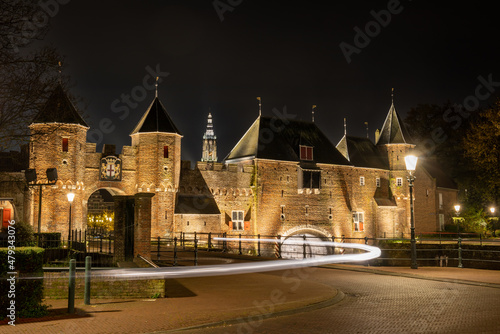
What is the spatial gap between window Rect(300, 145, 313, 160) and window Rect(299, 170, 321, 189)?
1.34 metres

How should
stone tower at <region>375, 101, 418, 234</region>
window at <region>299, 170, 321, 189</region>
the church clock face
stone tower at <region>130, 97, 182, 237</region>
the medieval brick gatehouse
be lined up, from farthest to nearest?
stone tower at <region>375, 101, 418, 234</region> < window at <region>299, 170, 321, 189</region> < stone tower at <region>130, 97, 182, 237</region> < the church clock face < the medieval brick gatehouse

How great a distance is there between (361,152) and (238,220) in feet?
53.8

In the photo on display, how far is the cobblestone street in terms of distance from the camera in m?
7.56

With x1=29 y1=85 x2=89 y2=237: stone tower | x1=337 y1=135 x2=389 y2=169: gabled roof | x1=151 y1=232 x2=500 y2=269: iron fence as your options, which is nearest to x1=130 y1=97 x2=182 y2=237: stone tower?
x1=151 y1=232 x2=500 y2=269: iron fence

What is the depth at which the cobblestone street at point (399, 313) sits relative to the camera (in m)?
7.56

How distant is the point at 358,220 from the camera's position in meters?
46.6

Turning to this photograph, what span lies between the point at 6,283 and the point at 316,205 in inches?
1479

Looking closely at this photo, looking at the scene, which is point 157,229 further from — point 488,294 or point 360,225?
point 488,294

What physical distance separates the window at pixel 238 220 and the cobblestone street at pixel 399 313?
2759 centimetres

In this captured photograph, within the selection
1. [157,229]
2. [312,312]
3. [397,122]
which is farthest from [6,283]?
[397,122]

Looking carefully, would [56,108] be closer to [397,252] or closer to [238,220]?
[397,252]

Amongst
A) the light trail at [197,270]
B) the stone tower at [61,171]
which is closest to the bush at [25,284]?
the light trail at [197,270]

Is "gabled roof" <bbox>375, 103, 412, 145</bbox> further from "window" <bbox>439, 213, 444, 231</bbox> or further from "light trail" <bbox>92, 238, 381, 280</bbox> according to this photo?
"light trail" <bbox>92, 238, 381, 280</bbox>

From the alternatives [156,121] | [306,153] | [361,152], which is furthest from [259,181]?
[361,152]
